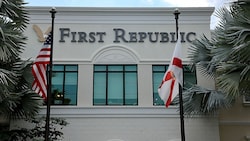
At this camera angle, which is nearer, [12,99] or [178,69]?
[178,69]

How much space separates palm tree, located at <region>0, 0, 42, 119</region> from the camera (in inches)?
447

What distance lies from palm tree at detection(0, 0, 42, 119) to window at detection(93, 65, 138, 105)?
10.7ft

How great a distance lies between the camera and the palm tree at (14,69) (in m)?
11.4

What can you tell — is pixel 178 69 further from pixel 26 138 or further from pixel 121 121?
pixel 26 138

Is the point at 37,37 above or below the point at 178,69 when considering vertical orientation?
above

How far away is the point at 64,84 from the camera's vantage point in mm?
16625

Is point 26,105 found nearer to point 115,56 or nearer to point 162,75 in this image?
point 115,56

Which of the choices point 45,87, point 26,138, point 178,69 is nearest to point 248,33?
point 178,69

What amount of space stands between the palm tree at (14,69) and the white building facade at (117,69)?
81.5 inches

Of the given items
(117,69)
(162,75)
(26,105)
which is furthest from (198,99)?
(26,105)

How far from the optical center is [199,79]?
1675cm

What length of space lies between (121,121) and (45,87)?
5.14m

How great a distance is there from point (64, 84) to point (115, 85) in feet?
7.65

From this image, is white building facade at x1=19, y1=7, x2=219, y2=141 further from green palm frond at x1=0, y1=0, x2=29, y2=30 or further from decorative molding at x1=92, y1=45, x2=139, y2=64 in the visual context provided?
green palm frond at x1=0, y1=0, x2=29, y2=30
